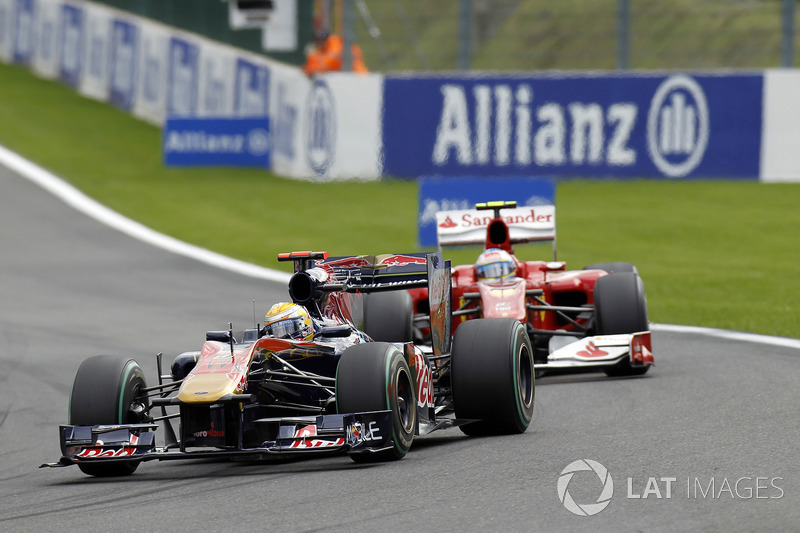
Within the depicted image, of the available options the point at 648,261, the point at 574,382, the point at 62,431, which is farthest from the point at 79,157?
the point at 62,431

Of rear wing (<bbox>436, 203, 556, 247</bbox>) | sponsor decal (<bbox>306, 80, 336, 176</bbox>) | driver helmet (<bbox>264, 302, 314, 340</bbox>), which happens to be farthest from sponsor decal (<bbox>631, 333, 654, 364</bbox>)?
sponsor decal (<bbox>306, 80, 336, 176</bbox>)

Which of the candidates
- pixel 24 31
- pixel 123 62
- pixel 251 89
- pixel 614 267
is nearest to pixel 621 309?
pixel 614 267

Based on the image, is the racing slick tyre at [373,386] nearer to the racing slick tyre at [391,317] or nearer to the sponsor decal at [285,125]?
the racing slick tyre at [391,317]

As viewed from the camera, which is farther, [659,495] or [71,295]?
[71,295]

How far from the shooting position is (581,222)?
821 inches

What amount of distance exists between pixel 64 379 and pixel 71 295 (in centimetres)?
508

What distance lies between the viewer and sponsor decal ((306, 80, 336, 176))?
23.9 meters

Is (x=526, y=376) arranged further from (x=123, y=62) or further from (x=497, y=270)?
(x=123, y=62)

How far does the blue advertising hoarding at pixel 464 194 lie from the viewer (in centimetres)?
1838

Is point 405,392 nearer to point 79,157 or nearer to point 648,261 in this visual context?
point 648,261

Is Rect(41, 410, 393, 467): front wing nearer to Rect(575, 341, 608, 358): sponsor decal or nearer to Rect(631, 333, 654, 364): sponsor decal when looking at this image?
Rect(575, 341, 608, 358): sponsor decal

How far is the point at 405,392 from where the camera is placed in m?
8.05

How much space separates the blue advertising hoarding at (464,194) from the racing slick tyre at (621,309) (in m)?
6.89

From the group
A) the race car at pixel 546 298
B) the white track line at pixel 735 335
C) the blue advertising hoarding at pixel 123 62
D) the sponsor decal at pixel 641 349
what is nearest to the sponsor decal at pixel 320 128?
the blue advertising hoarding at pixel 123 62
